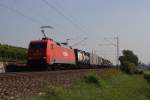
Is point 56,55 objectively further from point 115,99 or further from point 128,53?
point 128,53

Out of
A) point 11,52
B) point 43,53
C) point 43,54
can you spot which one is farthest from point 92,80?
point 11,52

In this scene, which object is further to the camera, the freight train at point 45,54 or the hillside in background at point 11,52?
the hillside in background at point 11,52

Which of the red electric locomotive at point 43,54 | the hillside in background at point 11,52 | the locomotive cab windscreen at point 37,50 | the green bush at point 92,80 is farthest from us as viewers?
the hillside in background at point 11,52

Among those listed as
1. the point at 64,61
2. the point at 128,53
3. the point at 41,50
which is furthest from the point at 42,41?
the point at 128,53

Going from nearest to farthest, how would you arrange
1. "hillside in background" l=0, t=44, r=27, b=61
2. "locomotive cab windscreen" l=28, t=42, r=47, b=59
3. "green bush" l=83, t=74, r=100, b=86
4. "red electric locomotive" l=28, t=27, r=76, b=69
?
"green bush" l=83, t=74, r=100, b=86 → "red electric locomotive" l=28, t=27, r=76, b=69 → "locomotive cab windscreen" l=28, t=42, r=47, b=59 → "hillside in background" l=0, t=44, r=27, b=61

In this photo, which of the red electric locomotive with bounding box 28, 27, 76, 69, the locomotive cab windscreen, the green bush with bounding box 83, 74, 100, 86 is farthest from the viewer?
the locomotive cab windscreen

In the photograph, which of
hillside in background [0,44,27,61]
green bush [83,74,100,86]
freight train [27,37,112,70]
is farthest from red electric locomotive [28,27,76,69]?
hillside in background [0,44,27,61]

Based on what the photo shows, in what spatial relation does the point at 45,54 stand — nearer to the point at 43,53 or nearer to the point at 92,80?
the point at 43,53

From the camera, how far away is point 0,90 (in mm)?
12734

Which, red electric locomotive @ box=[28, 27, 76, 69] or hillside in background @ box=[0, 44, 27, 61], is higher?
hillside in background @ box=[0, 44, 27, 61]

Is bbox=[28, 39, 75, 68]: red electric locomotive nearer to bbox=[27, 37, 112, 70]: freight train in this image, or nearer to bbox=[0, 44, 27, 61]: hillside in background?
bbox=[27, 37, 112, 70]: freight train

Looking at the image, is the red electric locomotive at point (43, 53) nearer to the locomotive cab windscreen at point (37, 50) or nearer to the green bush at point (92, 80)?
the locomotive cab windscreen at point (37, 50)

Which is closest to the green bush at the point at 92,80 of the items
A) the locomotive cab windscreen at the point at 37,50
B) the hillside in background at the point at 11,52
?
the locomotive cab windscreen at the point at 37,50

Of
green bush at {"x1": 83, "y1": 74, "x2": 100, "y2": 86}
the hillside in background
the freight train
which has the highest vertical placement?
the hillside in background
